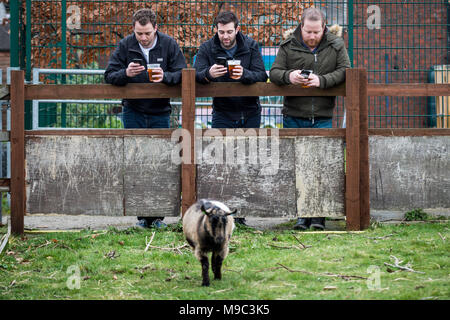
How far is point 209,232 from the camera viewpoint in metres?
4.64

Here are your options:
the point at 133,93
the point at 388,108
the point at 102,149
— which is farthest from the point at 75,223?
the point at 388,108

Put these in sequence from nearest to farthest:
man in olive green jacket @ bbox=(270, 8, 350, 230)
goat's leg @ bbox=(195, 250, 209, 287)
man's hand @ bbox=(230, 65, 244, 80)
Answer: goat's leg @ bbox=(195, 250, 209, 287)
man's hand @ bbox=(230, 65, 244, 80)
man in olive green jacket @ bbox=(270, 8, 350, 230)

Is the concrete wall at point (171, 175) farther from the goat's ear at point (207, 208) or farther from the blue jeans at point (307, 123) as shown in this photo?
the goat's ear at point (207, 208)

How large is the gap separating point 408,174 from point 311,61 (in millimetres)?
1625

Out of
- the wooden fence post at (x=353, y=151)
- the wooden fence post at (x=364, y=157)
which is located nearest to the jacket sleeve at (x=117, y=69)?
the wooden fence post at (x=353, y=151)

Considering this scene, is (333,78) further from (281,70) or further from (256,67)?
(256,67)

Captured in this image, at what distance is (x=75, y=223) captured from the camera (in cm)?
770

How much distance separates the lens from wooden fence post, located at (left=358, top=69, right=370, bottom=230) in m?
6.81

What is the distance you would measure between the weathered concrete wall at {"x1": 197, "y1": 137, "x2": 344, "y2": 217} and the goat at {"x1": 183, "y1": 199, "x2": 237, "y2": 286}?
5.61 ft

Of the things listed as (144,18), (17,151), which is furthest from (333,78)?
(17,151)

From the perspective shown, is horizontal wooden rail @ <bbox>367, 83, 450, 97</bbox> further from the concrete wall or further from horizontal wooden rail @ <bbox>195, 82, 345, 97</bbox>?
the concrete wall

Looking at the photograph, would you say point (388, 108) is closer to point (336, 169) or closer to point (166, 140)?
point (336, 169)

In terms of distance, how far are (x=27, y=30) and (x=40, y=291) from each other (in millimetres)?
6032

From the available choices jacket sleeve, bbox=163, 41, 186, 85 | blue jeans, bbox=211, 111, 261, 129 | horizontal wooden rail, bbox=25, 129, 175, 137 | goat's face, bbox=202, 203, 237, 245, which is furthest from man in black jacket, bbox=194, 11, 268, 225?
A: goat's face, bbox=202, 203, 237, 245
